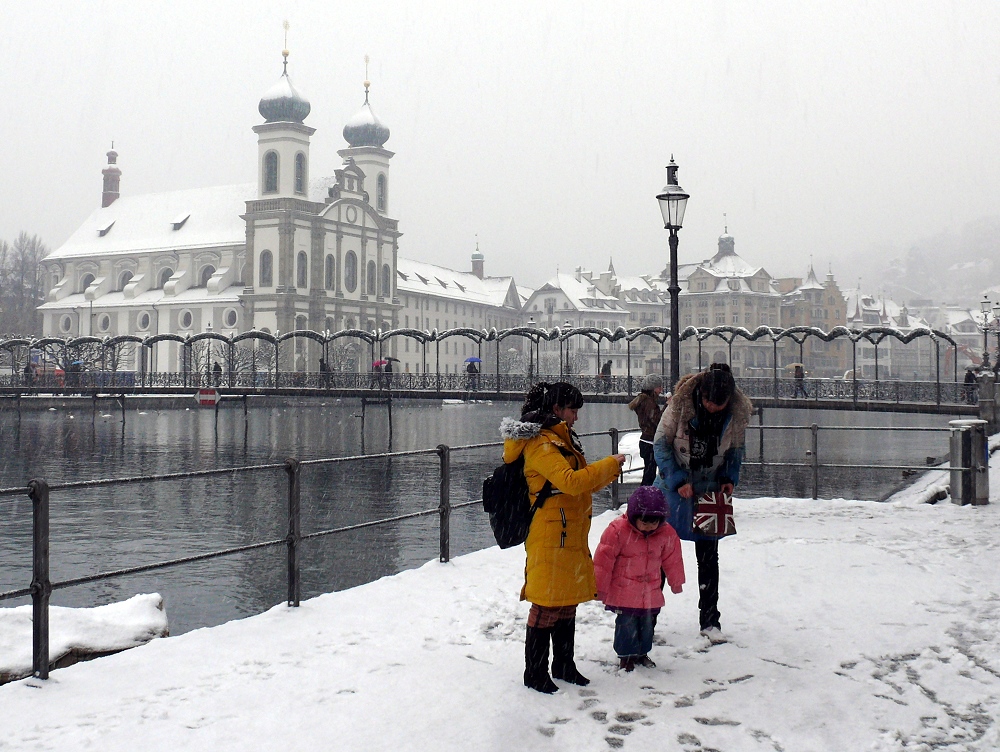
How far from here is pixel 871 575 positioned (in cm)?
830

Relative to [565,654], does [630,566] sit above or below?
above

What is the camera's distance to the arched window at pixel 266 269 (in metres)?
88.4

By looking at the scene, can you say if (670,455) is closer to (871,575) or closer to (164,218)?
(871,575)

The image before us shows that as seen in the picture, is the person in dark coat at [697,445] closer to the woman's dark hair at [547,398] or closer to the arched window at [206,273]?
the woman's dark hair at [547,398]

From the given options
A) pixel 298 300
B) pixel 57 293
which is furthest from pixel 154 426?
pixel 57 293

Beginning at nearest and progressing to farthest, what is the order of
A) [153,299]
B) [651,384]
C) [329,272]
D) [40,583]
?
[40,583] < [651,384] < [329,272] < [153,299]

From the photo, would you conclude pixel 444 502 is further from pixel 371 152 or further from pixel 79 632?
pixel 371 152

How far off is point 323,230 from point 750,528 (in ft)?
271

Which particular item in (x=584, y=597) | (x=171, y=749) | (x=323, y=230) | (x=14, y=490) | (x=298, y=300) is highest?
(x=323, y=230)

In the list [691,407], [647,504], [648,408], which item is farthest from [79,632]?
[648,408]

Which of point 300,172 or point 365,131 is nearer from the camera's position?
point 300,172

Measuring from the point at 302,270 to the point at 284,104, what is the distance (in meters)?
14.6

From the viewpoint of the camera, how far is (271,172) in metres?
90.6

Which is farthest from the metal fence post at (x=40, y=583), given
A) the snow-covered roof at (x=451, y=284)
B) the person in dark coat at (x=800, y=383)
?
the snow-covered roof at (x=451, y=284)
